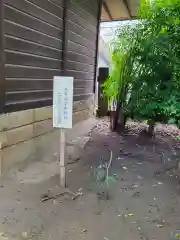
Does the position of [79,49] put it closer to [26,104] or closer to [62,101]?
[26,104]

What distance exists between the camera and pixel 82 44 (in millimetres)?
7035

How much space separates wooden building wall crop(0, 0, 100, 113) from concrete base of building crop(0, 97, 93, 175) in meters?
0.15

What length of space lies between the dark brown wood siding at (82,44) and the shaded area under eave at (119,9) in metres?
0.98

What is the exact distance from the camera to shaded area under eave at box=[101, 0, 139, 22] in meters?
8.62

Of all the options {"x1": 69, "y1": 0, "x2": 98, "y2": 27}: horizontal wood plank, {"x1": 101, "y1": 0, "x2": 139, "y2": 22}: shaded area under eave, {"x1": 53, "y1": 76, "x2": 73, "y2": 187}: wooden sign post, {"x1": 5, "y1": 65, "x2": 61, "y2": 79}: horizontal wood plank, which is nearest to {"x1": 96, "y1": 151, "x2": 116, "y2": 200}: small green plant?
{"x1": 53, "y1": 76, "x2": 73, "y2": 187}: wooden sign post

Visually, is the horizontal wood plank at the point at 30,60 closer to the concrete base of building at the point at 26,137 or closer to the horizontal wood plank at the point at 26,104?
the horizontal wood plank at the point at 26,104

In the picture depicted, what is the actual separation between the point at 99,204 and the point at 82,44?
468 cm

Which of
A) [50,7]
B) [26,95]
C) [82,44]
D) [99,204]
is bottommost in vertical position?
[99,204]

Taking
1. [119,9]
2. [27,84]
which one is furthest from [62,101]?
[119,9]

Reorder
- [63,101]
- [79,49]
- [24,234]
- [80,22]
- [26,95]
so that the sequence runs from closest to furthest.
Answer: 1. [24,234]
2. [63,101]
3. [26,95]
4. [80,22]
5. [79,49]

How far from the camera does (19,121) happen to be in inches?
171

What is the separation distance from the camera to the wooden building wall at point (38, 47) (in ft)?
13.1

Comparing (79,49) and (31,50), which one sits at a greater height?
(79,49)

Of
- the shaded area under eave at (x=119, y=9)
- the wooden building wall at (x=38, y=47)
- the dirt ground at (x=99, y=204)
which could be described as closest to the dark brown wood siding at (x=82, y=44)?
the wooden building wall at (x=38, y=47)
